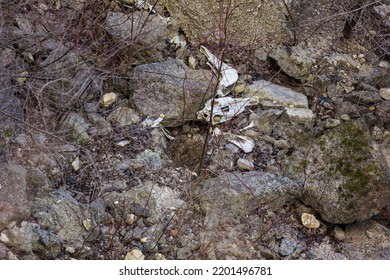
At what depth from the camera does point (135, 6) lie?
361 cm

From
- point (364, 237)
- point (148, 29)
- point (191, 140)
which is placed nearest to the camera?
point (364, 237)

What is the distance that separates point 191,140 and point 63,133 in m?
0.62

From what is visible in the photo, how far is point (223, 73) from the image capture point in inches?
134

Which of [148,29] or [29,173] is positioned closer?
[29,173]

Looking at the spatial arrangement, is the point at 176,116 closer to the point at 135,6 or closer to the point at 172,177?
the point at 172,177

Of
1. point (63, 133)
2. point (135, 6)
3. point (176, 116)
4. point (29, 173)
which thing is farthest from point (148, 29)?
point (29, 173)

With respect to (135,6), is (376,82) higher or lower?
lower

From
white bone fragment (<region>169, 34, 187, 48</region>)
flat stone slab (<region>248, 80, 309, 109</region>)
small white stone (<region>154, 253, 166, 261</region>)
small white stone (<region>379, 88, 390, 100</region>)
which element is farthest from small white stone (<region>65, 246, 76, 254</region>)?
small white stone (<region>379, 88, 390, 100</region>)

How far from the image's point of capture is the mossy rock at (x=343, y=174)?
9.51 feet

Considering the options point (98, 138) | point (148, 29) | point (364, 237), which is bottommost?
point (364, 237)

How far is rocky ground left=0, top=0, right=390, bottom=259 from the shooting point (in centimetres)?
274

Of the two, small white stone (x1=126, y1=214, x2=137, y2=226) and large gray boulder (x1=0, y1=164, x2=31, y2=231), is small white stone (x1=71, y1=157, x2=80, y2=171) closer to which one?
large gray boulder (x1=0, y1=164, x2=31, y2=231)

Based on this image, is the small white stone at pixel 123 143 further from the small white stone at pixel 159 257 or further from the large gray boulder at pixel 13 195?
the small white stone at pixel 159 257

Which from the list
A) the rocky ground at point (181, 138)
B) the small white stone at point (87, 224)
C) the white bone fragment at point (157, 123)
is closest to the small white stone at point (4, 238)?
the rocky ground at point (181, 138)
